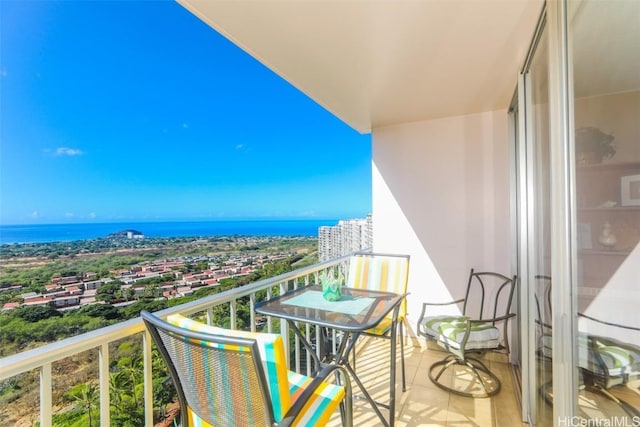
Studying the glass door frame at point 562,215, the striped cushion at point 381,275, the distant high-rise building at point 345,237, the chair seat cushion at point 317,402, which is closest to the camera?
the glass door frame at point 562,215

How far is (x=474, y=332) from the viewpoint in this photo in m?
2.52

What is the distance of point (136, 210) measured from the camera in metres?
6.48

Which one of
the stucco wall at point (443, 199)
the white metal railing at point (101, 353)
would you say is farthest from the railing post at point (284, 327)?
the stucco wall at point (443, 199)

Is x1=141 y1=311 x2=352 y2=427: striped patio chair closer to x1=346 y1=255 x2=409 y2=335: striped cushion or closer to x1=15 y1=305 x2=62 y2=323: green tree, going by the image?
x1=15 y1=305 x2=62 y2=323: green tree

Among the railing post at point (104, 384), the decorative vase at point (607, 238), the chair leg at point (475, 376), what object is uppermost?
the decorative vase at point (607, 238)

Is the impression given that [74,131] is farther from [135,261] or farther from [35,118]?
[135,261]

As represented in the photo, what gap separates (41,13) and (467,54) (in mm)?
4894

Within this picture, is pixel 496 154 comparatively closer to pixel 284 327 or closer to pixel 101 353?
pixel 284 327

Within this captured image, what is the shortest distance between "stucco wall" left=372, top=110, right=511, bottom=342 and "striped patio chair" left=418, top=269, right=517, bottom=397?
0.15m

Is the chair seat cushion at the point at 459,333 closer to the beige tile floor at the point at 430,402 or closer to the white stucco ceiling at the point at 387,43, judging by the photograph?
the beige tile floor at the point at 430,402

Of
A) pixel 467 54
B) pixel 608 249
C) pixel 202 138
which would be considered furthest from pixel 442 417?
pixel 202 138

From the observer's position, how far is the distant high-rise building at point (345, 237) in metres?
4.04

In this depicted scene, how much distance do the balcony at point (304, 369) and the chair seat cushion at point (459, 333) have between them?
436 mm

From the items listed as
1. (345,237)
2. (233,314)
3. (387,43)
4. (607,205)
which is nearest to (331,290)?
(233,314)
